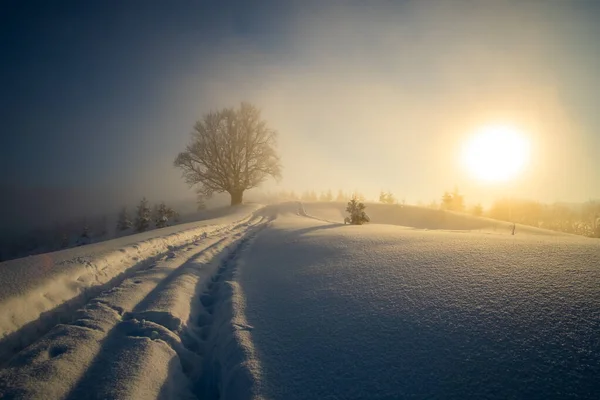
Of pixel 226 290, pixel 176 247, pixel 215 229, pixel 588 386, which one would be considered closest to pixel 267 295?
pixel 226 290

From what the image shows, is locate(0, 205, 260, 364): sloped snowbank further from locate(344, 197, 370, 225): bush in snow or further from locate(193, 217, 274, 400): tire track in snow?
locate(344, 197, 370, 225): bush in snow

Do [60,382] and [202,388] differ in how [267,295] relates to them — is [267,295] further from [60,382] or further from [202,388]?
[60,382]

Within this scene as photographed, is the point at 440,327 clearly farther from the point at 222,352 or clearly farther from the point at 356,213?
the point at 356,213

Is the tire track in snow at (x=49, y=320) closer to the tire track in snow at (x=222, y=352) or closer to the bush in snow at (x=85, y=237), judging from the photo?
the tire track in snow at (x=222, y=352)

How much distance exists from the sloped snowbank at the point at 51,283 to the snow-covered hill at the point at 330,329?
22 millimetres

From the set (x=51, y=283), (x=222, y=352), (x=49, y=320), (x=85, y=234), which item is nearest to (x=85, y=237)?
(x=85, y=234)

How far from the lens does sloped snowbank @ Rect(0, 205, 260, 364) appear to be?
8.18ft

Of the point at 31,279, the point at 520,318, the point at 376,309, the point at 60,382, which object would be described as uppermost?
the point at 520,318

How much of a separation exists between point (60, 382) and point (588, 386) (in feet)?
11.4

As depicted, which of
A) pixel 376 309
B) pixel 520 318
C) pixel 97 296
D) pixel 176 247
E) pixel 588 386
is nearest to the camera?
pixel 588 386

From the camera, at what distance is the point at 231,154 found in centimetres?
2303

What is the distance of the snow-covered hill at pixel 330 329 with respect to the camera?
67.3 inches

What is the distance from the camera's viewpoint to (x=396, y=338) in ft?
6.98

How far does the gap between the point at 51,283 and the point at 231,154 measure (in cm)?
2080
